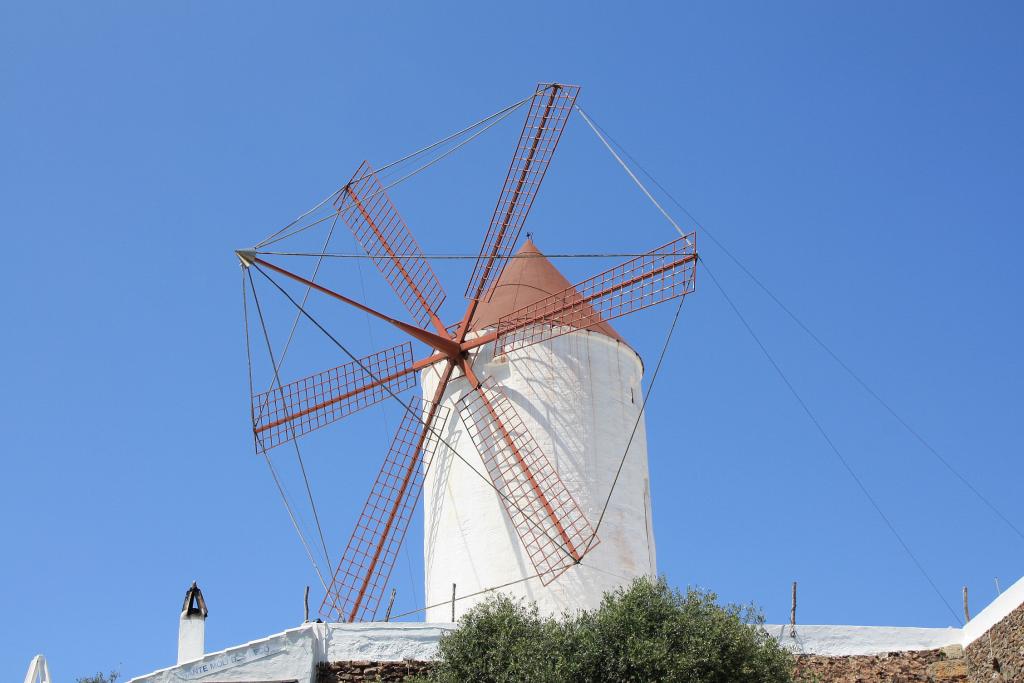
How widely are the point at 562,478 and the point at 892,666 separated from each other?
4383mm

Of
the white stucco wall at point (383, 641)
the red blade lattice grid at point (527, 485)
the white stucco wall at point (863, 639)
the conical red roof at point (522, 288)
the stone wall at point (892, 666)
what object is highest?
the conical red roof at point (522, 288)

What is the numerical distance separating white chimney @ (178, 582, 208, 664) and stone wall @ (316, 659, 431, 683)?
1295 mm

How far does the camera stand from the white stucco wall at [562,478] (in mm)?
18250

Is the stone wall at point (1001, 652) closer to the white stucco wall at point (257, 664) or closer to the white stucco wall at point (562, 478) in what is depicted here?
the white stucco wall at point (562, 478)

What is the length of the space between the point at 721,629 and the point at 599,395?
4.48 m

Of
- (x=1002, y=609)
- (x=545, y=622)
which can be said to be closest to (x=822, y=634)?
(x=1002, y=609)

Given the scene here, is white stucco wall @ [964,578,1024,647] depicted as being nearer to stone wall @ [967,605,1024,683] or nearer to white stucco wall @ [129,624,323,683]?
stone wall @ [967,605,1024,683]

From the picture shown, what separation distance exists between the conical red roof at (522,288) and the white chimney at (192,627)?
17.2 feet

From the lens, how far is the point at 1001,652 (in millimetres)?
16016

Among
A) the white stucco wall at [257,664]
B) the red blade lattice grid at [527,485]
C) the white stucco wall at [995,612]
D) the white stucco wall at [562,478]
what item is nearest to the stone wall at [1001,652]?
the white stucco wall at [995,612]

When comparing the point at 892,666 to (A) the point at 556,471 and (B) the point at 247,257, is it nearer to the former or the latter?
(A) the point at 556,471

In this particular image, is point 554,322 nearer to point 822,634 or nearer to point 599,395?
point 599,395

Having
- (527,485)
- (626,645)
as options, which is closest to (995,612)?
(626,645)

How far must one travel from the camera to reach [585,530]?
18281mm
